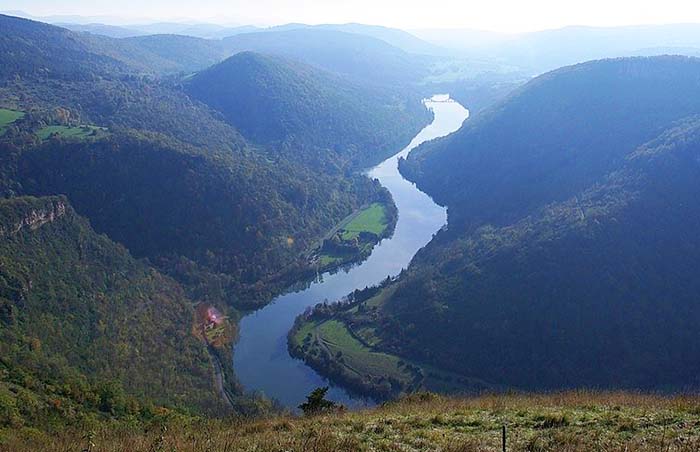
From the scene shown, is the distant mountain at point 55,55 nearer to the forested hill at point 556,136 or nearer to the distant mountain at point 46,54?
the distant mountain at point 46,54

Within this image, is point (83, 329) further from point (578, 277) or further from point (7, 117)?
point (7, 117)

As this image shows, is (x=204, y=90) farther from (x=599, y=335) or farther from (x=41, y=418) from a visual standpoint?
(x=41, y=418)

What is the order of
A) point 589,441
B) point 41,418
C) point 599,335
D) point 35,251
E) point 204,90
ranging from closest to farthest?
point 589,441
point 41,418
point 35,251
point 599,335
point 204,90

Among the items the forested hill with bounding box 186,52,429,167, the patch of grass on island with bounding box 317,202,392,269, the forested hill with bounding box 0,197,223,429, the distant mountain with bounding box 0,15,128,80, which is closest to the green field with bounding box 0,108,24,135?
the distant mountain with bounding box 0,15,128,80

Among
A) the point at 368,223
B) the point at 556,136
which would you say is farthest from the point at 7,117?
the point at 556,136

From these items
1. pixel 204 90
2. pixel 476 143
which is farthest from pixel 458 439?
pixel 204 90

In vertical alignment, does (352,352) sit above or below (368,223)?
below
